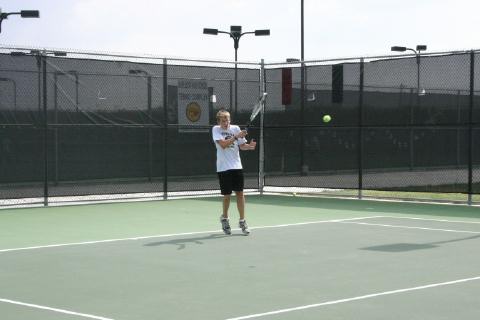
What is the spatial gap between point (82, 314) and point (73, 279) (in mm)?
1656

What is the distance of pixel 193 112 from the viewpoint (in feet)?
63.2

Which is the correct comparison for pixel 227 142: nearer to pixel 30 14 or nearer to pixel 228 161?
pixel 228 161

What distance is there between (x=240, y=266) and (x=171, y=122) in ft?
37.6

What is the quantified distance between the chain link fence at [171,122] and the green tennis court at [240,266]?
364 centimetres

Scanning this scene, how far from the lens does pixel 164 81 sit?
18.4m

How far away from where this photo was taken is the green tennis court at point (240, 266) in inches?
274

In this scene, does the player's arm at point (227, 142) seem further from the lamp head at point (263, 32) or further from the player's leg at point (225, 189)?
the lamp head at point (263, 32)

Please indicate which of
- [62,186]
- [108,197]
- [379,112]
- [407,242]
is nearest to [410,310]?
[407,242]

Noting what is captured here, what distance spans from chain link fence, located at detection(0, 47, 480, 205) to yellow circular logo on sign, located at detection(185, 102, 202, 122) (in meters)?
0.02

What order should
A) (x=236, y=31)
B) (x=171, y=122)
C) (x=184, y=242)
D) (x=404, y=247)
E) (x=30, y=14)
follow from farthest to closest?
(x=236, y=31) → (x=30, y=14) → (x=171, y=122) → (x=184, y=242) → (x=404, y=247)

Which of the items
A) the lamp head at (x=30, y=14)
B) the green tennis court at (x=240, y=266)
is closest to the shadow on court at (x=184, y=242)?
the green tennis court at (x=240, y=266)

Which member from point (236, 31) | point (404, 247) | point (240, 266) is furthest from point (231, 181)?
point (236, 31)

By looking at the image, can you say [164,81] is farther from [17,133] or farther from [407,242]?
[407,242]

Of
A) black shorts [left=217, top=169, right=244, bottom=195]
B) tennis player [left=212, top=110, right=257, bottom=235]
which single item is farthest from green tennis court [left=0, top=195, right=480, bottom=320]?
black shorts [left=217, top=169, right=244, bottom=195]
